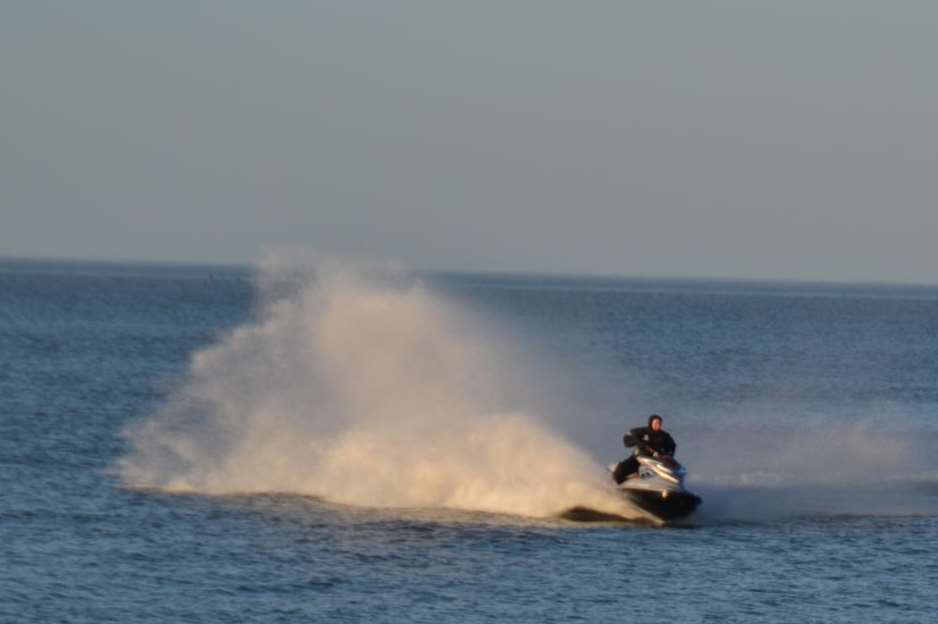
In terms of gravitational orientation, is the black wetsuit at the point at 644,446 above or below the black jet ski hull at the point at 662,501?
above

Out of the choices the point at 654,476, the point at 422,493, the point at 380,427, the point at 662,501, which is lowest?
the point at 422,493

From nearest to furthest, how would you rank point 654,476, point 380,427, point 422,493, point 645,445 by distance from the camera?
point 654,476
point 645,445
point 422,493
point 380,427

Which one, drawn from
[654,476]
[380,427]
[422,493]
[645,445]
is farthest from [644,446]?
[380,427]

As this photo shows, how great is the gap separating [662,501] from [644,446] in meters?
0.95

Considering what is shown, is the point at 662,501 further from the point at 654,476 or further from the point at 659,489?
the point at 654,476

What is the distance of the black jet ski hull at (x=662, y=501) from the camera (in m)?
32.5

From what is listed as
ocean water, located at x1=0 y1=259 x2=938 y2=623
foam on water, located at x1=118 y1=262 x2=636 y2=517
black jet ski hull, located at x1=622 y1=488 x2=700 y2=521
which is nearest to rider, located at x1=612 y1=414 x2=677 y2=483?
black jet ski hull, located at x1=622 y1=488 x2=700 y2=521

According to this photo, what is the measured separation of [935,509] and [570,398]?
25.5 m

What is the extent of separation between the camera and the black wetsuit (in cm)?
3266

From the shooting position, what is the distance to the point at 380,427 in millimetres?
38750

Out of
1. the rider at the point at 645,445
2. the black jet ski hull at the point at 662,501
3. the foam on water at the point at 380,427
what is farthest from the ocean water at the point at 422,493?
the rider at the point at 645,445

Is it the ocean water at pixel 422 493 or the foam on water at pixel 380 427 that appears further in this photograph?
the foam on water at pixel 380 427

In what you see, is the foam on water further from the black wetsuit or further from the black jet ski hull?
the black wetsuit

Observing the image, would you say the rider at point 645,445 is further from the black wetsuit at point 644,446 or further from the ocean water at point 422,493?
the ocean water at point 422,493
